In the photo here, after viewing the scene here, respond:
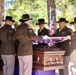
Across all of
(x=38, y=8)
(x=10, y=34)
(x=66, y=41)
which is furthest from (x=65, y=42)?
(x=38, y=8)

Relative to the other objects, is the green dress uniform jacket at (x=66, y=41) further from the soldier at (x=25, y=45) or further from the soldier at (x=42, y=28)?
the soldier at (x=25, y=45)

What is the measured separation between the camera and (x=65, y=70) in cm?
606

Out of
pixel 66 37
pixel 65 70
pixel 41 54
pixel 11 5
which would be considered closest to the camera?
pixel 41 54

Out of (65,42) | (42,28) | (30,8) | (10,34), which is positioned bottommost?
(65,42)

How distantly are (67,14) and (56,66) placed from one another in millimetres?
9609

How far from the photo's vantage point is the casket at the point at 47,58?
16.9 feet

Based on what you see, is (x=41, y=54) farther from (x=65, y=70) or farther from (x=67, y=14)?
(x=67, y=14)

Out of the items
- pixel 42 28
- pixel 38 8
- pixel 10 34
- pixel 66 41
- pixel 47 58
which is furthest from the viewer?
pixel 38 8

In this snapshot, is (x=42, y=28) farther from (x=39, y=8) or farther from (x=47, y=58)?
(x=39, y=8)

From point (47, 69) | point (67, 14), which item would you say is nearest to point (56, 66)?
point (47, 69)

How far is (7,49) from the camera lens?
568 centimetres

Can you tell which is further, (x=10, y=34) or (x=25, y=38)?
(x=10, y=34)

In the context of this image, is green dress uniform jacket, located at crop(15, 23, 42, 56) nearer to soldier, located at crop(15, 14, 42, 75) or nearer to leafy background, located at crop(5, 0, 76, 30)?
soldier, located at crop(15, 14, 42, 75)

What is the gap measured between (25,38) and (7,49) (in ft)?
2.14
